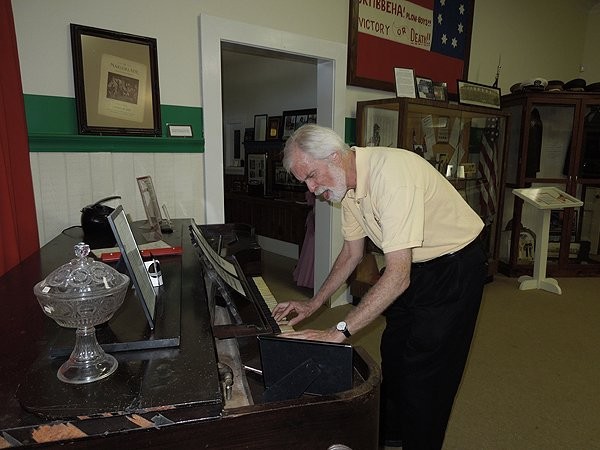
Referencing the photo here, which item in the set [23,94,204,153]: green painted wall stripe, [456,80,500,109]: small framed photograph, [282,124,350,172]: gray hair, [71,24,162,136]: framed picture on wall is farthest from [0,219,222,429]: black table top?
[456,80,500,109]: small framed photograph

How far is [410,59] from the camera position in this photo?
3680 mm

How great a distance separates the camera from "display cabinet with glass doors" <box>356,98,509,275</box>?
330 centimetres

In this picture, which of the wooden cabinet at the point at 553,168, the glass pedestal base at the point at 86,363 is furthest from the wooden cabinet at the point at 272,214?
the glass pedestal base at the point at 86,363

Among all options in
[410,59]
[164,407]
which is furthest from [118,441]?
[410,59]

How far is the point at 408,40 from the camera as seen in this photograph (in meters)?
3.63

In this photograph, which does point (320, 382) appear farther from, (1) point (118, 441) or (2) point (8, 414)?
(2) point (8, 414)

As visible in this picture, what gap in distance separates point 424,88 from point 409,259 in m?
2.61

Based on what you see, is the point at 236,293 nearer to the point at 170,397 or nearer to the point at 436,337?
the point at 170,397

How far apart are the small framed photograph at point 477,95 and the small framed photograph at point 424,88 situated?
1.56ft

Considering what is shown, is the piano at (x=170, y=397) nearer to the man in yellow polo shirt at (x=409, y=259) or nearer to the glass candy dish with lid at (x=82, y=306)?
the glass candy dish with lid at (x=82, y=306)

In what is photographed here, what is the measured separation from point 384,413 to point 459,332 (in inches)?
25.2

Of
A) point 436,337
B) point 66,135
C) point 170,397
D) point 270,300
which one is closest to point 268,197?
point 66,135

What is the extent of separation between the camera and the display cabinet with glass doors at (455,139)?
330 cm

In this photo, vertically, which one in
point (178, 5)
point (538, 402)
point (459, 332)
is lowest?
point (538, 402)
